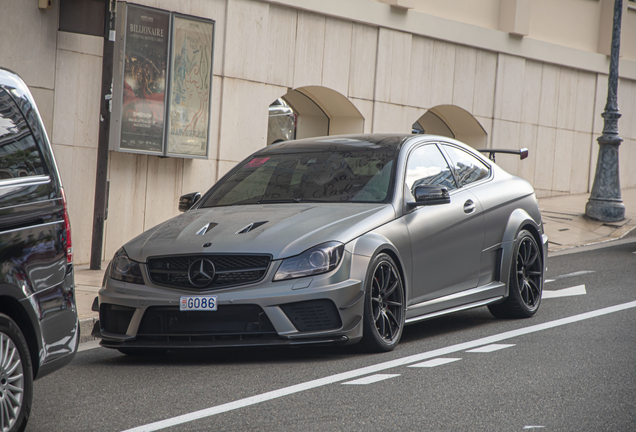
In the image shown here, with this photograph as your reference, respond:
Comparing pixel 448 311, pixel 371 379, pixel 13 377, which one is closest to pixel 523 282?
pixel 448 311

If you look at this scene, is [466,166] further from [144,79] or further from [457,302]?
[144,79]

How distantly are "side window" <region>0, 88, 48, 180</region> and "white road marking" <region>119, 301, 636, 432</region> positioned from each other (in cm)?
136

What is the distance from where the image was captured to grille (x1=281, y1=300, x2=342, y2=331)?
5.77m

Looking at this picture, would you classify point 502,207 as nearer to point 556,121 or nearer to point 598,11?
point 556,121

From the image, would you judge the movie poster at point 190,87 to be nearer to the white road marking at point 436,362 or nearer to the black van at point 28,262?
the white road marking at point 436,362

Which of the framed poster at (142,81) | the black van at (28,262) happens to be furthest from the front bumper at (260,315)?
the framed poster at (142,81)

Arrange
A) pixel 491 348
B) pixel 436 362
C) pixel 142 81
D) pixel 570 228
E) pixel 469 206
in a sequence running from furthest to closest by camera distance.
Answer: pixel 570 228 < pixel 142 81 < pixel 469 206 < pixel 491 348 < pixel 436 362

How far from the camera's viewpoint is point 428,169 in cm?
733

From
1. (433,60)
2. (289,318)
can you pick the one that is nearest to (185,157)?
(433,60)

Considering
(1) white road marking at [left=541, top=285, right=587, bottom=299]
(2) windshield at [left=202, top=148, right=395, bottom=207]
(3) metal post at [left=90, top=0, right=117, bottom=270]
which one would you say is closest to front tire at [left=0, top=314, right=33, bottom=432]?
(2) windshield at [left=202, top=148, right=395, bottom=207]

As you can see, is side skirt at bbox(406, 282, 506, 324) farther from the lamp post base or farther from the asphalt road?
the lamp post base

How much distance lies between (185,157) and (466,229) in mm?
6866

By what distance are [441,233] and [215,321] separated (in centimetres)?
207

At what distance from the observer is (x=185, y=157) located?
13.3m
